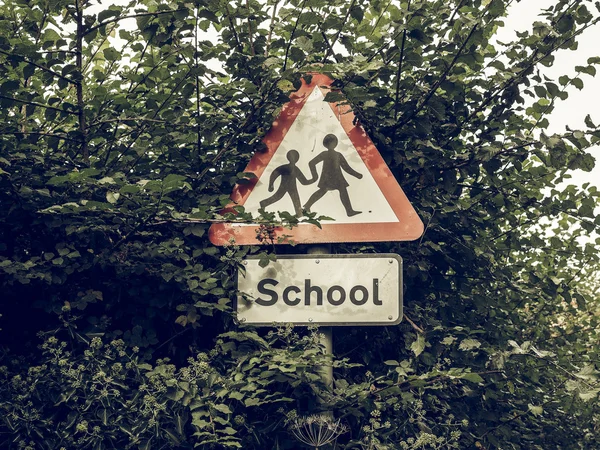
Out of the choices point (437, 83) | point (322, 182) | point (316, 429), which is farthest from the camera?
point (437, 83)

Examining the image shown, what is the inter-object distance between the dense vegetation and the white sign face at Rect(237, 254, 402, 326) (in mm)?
79

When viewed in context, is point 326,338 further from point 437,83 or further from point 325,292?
point 437,83

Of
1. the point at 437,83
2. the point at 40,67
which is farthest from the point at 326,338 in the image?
the point at 40,67

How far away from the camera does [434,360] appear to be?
3037mm

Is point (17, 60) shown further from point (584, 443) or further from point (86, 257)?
point (584, 443)

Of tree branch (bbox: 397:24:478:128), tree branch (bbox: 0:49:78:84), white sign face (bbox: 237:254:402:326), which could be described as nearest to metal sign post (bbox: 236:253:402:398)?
white sign face (bbox: 237:254:402:326)

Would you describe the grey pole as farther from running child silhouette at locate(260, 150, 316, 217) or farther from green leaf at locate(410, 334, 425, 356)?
green leaf at locate(410, 334, 425, 356)

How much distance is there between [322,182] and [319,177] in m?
0.02

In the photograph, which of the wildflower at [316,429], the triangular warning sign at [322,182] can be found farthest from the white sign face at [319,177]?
the wildflower at [316,429]

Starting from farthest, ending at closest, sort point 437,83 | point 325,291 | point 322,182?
point 437,83, point 322,182, point 325,291

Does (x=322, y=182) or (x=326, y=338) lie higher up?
(x=322, y=182)

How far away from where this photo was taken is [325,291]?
275cm

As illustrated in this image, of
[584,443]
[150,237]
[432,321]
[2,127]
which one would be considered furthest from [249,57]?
[584,443]

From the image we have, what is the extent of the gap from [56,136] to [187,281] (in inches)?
32.8
